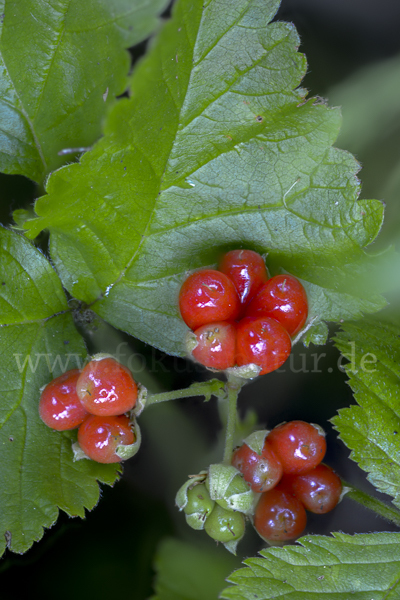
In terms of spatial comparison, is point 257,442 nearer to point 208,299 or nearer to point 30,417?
point 208,299

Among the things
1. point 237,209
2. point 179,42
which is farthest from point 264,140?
point 179,42

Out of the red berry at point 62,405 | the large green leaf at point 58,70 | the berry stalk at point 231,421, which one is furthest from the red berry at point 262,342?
the large green leaf at point 58,70

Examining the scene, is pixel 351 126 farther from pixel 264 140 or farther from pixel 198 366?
pixel 198 366

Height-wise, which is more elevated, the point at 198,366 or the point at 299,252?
the point at 299,252

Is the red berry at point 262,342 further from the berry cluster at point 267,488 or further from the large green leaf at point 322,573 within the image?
the large green leaf at point 322,573

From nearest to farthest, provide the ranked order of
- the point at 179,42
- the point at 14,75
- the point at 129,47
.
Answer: the point at 179,42 < the point at 129,47 < the point at 14,75

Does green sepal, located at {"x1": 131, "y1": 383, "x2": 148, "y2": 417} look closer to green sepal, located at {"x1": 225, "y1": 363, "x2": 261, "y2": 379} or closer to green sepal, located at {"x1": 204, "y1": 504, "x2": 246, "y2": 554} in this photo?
green sepal, located at {"x1": 225, "y1": 363, "x2": 261, "y2": 379}

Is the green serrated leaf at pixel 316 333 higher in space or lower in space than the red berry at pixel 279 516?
higher
